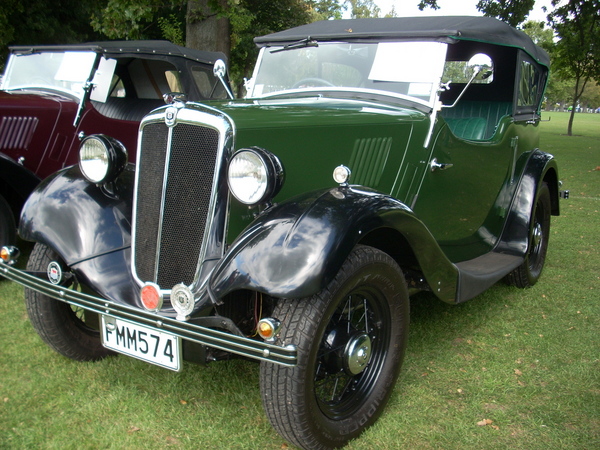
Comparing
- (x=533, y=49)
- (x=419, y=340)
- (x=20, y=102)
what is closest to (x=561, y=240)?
(x=533, y=49)

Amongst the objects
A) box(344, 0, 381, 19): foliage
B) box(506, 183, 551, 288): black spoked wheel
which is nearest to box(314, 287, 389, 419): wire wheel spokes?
box(506, 183, 551, 288): black spoked wheel

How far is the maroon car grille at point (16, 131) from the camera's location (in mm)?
4902

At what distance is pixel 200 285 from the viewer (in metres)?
2.34

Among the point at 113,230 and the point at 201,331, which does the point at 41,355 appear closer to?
the point at 113,230

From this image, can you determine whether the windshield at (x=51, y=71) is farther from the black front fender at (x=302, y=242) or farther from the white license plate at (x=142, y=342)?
the black front fender at (x=302, y=242)

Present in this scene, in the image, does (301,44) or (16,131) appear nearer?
(301,44)

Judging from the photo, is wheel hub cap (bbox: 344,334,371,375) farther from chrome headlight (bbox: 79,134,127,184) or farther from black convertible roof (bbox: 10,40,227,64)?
black convertible roof (bbox: 10,40,227,64)

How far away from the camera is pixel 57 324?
116 inches

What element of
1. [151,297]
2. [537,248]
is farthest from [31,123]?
[537,248]

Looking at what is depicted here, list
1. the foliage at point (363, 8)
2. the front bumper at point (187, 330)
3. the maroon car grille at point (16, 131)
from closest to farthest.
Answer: the front bumper at point (187, 330), the maroon car grille at point (16, 131), the foliage at point (363, 8)

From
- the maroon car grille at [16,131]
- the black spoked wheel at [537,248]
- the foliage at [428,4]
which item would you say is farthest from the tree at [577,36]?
the maroon car grille at [16,131]

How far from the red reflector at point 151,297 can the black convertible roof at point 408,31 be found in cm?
207

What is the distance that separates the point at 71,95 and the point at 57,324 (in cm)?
332

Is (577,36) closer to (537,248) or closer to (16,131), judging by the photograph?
(537,248)
